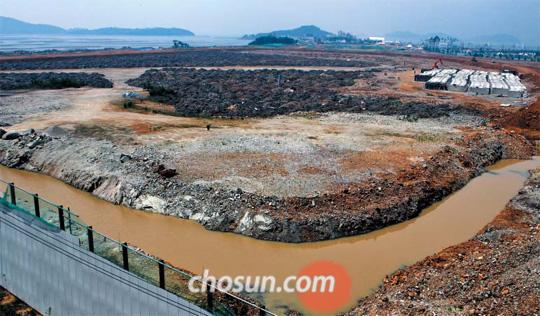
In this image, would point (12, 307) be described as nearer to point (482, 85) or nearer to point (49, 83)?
point (49, 83)

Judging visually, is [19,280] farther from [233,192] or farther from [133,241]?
[233,192]

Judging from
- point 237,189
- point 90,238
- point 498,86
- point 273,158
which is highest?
point 498,86

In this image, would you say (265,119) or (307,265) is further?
(265,119)

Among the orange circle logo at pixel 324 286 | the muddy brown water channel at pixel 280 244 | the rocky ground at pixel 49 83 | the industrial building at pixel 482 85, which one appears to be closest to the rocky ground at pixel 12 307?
the muddy brown water channel at pixel 280 244

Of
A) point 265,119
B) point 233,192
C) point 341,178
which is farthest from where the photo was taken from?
point 265,119

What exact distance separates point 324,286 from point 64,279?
7.15 metres

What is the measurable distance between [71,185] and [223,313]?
1417 cm

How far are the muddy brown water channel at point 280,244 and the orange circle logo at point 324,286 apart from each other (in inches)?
8.7

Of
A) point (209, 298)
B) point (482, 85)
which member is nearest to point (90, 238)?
point (209, 298)

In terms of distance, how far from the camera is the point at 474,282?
11133 millimetres

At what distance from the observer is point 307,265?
561 inches

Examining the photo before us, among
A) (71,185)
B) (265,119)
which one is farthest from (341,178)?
(265,119)

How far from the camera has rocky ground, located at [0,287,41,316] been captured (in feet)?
36.2

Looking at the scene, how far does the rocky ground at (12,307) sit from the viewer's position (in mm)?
11047
